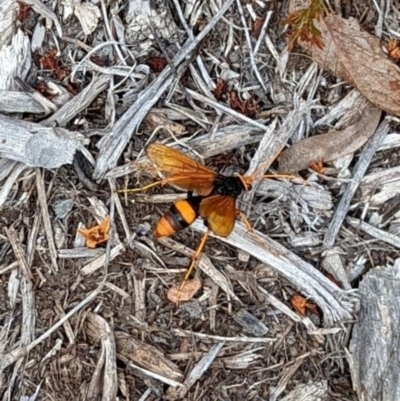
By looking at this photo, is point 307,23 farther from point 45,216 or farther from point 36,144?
point 45,216

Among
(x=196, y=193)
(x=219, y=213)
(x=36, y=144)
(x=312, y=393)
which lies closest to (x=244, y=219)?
(x=219, y=213)

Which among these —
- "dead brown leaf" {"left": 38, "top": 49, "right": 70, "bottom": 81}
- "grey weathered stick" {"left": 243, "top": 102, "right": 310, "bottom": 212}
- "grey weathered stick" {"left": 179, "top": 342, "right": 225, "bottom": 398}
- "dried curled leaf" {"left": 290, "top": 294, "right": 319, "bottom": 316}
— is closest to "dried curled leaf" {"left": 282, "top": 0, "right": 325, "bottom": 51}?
"grey weathered stick" {"left": 243, "top": 102, "right": 310, "bottom": 212}

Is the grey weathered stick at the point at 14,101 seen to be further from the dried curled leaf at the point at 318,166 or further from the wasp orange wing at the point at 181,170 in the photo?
the dried curled leaf at the point at 318,166

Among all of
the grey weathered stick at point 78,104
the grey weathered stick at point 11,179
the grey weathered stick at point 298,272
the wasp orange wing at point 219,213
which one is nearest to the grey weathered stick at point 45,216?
the grey weathered stick at point 11,179

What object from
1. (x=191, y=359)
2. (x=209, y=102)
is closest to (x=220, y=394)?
(x=191, y=359)

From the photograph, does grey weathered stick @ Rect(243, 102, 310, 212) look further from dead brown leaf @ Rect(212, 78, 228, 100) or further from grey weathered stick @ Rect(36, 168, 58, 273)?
grey weathered stick @ Rect(36, 168, 58, 273)

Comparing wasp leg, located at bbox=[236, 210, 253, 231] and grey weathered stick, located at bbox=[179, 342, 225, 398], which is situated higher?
wasp leg, located at bbox=[236, 210, 253, 231]
